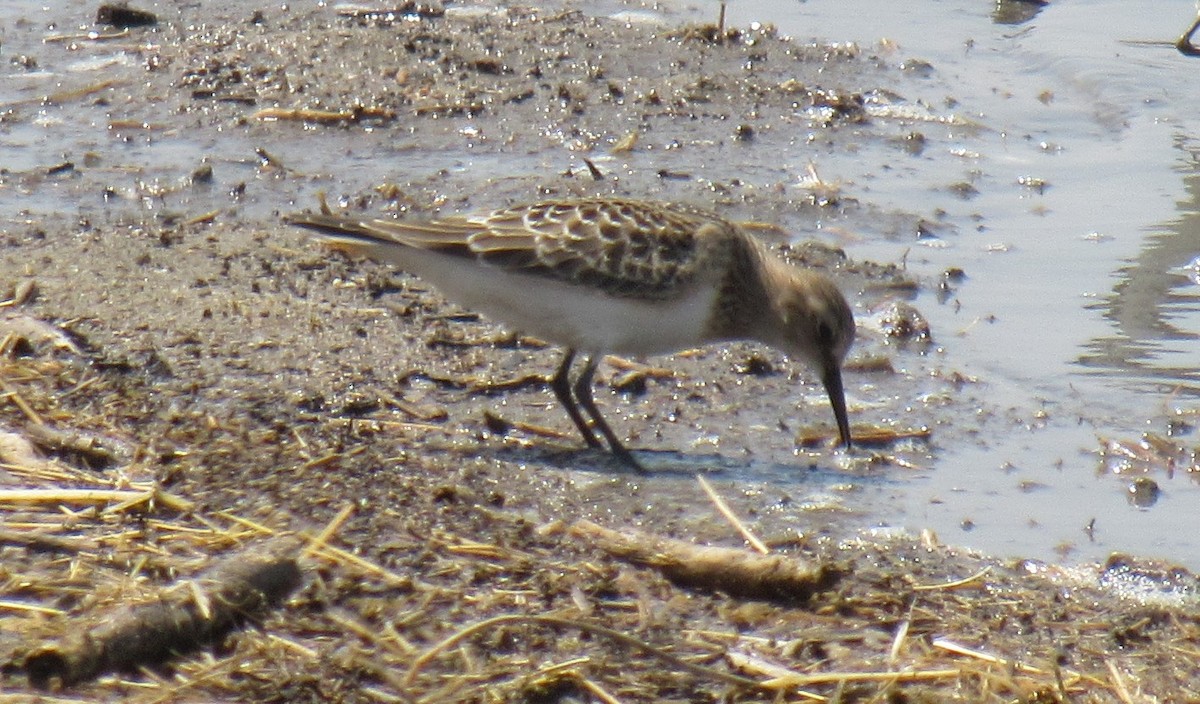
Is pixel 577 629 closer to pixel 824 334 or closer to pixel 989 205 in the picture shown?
pixel 824 334

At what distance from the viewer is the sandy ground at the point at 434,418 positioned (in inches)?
172

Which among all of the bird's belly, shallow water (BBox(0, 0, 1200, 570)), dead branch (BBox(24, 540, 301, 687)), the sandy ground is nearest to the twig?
the sandy ground

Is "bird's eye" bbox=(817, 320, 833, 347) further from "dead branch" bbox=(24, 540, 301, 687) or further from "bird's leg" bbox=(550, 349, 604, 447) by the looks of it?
"dead branch" bbox=(24, 540, 301, 687)

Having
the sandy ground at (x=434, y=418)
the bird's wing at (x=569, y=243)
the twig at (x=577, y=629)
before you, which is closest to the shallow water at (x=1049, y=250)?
the sandy ground at (x=434, y=418)

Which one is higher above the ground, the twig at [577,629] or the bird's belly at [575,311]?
the bird's belly at [575,311]

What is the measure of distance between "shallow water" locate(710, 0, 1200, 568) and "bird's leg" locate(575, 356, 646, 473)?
2.95 feet

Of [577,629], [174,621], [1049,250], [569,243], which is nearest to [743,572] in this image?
[577,629]

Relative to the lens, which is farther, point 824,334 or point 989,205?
point 989,205

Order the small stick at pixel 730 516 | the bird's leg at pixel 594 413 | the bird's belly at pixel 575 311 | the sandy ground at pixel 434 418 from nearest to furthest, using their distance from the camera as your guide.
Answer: the sandy ground at pixel 434 418, the small stick at pixel 730 516, the bird's leg at pixel 594 413, the bird's belly at pixel 575 311

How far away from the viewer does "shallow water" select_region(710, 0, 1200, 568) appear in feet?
20.2

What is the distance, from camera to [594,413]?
644 cm

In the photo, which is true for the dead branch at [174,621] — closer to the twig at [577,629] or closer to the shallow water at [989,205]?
A: the twig at [577,629]

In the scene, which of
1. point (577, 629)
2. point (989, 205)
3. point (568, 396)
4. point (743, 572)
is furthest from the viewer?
point (989, 205)

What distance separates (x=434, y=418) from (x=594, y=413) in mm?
591
